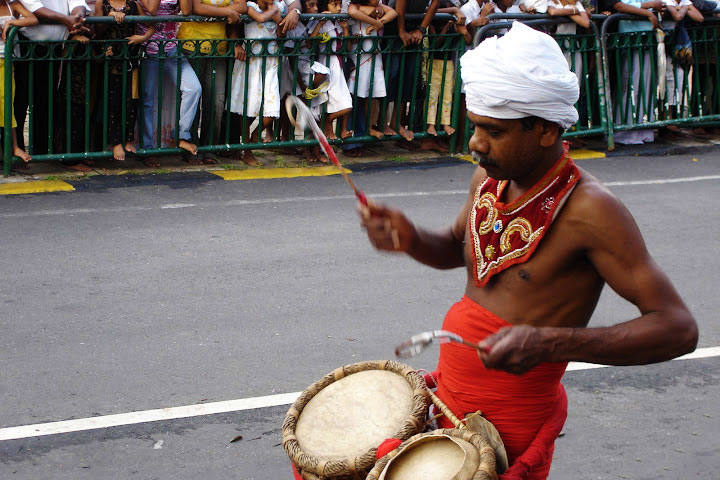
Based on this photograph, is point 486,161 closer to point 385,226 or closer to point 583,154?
point 385,226

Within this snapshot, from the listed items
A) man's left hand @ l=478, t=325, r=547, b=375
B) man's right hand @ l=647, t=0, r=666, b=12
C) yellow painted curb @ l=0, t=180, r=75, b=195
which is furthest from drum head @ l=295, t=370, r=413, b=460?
man's right hand @ l=647, t=0, r=666, b=12

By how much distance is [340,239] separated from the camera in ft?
27.4

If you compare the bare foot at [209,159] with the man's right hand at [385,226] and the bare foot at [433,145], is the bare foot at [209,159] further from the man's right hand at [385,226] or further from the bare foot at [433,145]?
the man's right hand at [385,226]

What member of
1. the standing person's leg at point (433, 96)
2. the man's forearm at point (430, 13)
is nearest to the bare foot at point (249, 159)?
the standing person's leg at point (433, 96)

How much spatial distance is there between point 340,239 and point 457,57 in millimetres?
4363

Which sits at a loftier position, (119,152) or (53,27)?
(53,27)

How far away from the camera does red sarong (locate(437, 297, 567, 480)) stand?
3.11m

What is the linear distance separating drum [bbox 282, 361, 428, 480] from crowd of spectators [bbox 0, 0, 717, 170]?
7077 mm

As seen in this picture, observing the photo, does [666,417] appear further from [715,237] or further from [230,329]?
[715,237]

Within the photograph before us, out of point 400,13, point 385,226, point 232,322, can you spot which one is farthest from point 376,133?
point 385,226

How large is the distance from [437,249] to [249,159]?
7.75 m

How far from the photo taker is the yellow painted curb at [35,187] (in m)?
9.48

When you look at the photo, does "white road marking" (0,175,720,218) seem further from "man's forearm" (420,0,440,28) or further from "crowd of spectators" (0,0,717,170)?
"man's forearm" (420,0,440,28)

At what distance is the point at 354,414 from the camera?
→ 3.44 metres
